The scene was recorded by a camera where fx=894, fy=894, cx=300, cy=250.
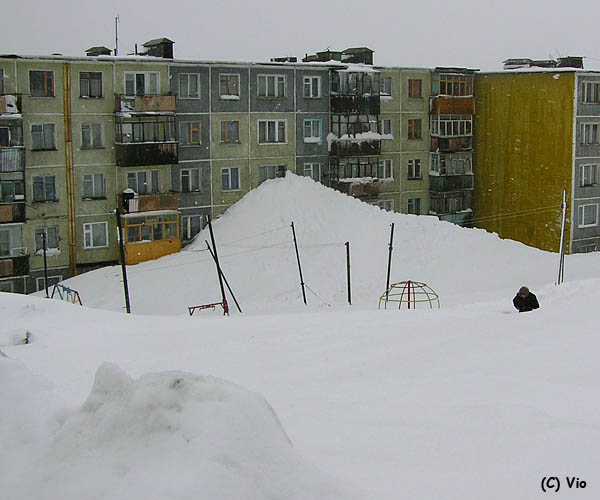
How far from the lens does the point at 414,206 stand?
52.4 m

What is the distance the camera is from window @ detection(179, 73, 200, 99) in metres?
44.3

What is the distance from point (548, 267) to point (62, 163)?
23195 millimetres

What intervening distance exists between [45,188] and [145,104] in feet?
20.1

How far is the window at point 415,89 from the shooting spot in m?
51.8

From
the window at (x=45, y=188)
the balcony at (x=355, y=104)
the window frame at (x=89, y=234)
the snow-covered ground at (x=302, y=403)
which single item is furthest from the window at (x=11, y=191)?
the snow-covered ground at (x=302, y=403)

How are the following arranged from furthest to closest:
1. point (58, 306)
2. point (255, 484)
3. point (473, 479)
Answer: point (58, 306), point (473, 479), point (255, 484)

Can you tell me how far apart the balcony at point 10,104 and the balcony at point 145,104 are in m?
4.60

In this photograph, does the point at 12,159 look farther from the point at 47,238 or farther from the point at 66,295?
the point at 66,295

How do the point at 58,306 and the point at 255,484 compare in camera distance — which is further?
the point at 58,306

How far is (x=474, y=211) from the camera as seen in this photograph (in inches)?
2141

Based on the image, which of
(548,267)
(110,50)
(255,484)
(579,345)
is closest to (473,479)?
(255,484)

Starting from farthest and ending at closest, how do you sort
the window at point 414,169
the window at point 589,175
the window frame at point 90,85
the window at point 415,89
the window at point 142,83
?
the window at point 414,169 → the window at point 415,89 → the window at point 589,175 → the window at point 142,83 → the window frame at point 90,85

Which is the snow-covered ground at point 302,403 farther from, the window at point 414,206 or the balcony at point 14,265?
the window at point 414,206

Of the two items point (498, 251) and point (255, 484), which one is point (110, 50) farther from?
point (255, 484)
